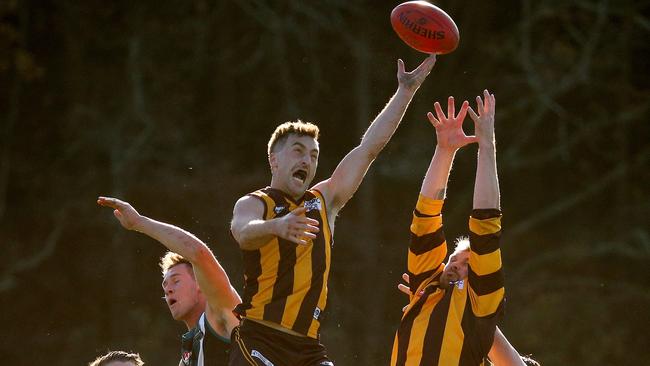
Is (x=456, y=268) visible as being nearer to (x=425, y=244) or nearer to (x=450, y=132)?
(x=425, y=244)

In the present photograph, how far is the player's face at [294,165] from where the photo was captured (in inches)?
175

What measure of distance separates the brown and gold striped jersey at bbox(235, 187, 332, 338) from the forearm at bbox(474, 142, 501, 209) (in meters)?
0.66

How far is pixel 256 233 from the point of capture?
404 cm

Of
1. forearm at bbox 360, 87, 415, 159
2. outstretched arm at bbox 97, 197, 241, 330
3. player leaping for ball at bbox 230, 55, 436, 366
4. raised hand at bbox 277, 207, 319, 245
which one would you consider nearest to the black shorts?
player leaping for ball at bbox 230, 55, 436, 366

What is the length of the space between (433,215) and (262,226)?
100cm

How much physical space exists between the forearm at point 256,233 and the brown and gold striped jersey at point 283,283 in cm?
10

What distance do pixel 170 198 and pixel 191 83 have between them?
1.18 meters

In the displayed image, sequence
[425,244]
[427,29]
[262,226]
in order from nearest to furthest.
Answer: [262,226]
[425,244]
[427,29]

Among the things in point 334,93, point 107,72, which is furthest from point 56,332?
point 334,93

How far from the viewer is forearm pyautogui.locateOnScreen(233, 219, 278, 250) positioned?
3.95 metres

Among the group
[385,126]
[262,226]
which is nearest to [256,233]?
[262,226]

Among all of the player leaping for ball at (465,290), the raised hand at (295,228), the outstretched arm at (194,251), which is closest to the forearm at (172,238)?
the outstretched arm at (194,251)

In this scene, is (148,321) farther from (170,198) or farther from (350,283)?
(350,283)

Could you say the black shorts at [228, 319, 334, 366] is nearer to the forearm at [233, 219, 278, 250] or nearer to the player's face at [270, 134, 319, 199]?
the forearm at [233, 219, 278, 250]
